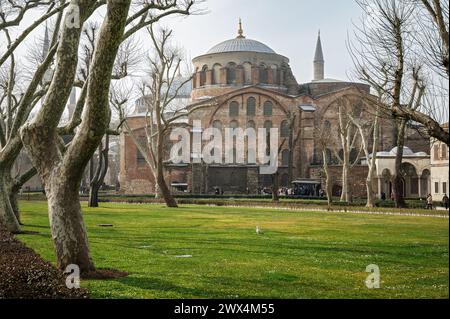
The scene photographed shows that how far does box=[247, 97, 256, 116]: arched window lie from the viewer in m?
54.8

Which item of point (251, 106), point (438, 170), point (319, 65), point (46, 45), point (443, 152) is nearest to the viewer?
point (46, 45)

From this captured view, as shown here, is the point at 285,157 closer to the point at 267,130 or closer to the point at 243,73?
the point at 267,130

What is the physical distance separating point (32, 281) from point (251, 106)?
48319 mm

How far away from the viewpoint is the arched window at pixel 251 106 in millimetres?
54781

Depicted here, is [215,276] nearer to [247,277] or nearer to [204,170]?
[247,277]

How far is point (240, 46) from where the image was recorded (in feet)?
192

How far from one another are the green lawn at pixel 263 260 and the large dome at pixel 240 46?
4136cm

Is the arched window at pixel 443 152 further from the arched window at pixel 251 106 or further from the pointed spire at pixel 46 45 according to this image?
the pointed spire at pixel 46 45

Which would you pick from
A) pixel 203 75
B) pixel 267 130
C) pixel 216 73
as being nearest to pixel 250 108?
pixel 267 130

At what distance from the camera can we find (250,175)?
172 feet

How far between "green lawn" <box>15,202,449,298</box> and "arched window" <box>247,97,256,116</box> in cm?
3636

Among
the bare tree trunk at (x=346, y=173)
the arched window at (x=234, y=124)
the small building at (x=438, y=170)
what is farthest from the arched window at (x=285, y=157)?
the bare tree trunk at (x=346, y=173)

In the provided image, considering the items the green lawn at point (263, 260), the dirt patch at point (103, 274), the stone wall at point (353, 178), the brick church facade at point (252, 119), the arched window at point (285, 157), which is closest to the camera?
the green lawn at point (263, 260)
